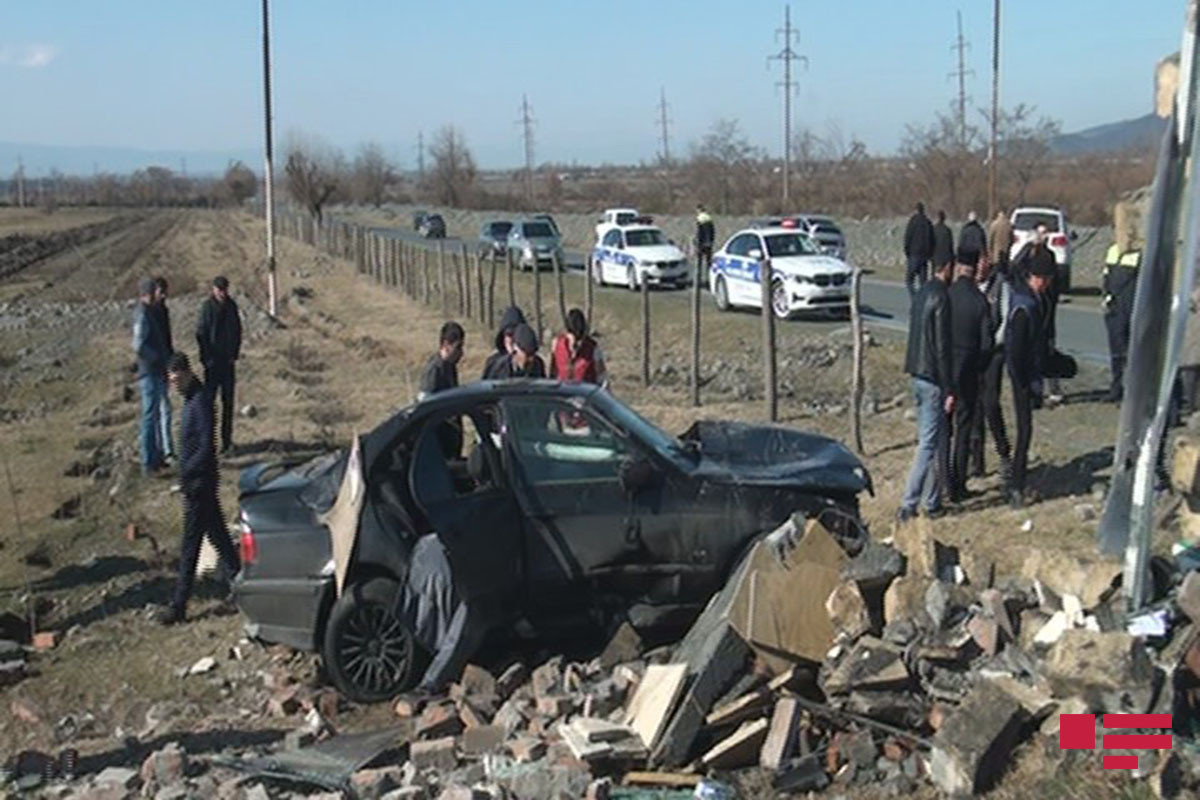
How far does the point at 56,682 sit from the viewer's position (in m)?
9.12

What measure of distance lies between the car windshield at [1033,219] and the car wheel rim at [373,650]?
2341 centimetres

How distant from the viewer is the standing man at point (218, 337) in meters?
14.4

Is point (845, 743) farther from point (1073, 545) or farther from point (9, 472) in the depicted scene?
point (9, 472)

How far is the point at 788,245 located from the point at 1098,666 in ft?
72.7

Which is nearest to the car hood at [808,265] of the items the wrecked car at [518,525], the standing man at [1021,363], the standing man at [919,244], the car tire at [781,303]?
the car tire at [781,303]

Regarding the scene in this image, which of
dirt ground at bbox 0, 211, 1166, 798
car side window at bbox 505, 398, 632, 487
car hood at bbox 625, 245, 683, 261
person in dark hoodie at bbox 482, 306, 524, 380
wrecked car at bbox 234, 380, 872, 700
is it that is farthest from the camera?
car hood at bbox 625, 245, 683, 261

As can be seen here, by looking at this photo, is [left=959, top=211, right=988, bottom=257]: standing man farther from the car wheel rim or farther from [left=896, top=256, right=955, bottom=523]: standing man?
the car wheel rim

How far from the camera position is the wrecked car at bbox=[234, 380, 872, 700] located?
26.5 ft

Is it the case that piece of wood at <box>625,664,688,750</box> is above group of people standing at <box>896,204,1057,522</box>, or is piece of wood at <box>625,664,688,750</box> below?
below

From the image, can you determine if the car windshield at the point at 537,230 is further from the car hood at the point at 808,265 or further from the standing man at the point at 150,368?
the standing man at the point at 150,368

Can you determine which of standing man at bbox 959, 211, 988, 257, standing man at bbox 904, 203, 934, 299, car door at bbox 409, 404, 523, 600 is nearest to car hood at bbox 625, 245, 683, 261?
standing man at bbox 904, 203, 934, 299

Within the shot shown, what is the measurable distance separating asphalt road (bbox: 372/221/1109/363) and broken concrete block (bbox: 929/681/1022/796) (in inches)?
517

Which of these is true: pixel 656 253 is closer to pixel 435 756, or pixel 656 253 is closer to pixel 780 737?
pixel 435 756

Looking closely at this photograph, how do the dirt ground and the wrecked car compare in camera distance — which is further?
the dirt ground
